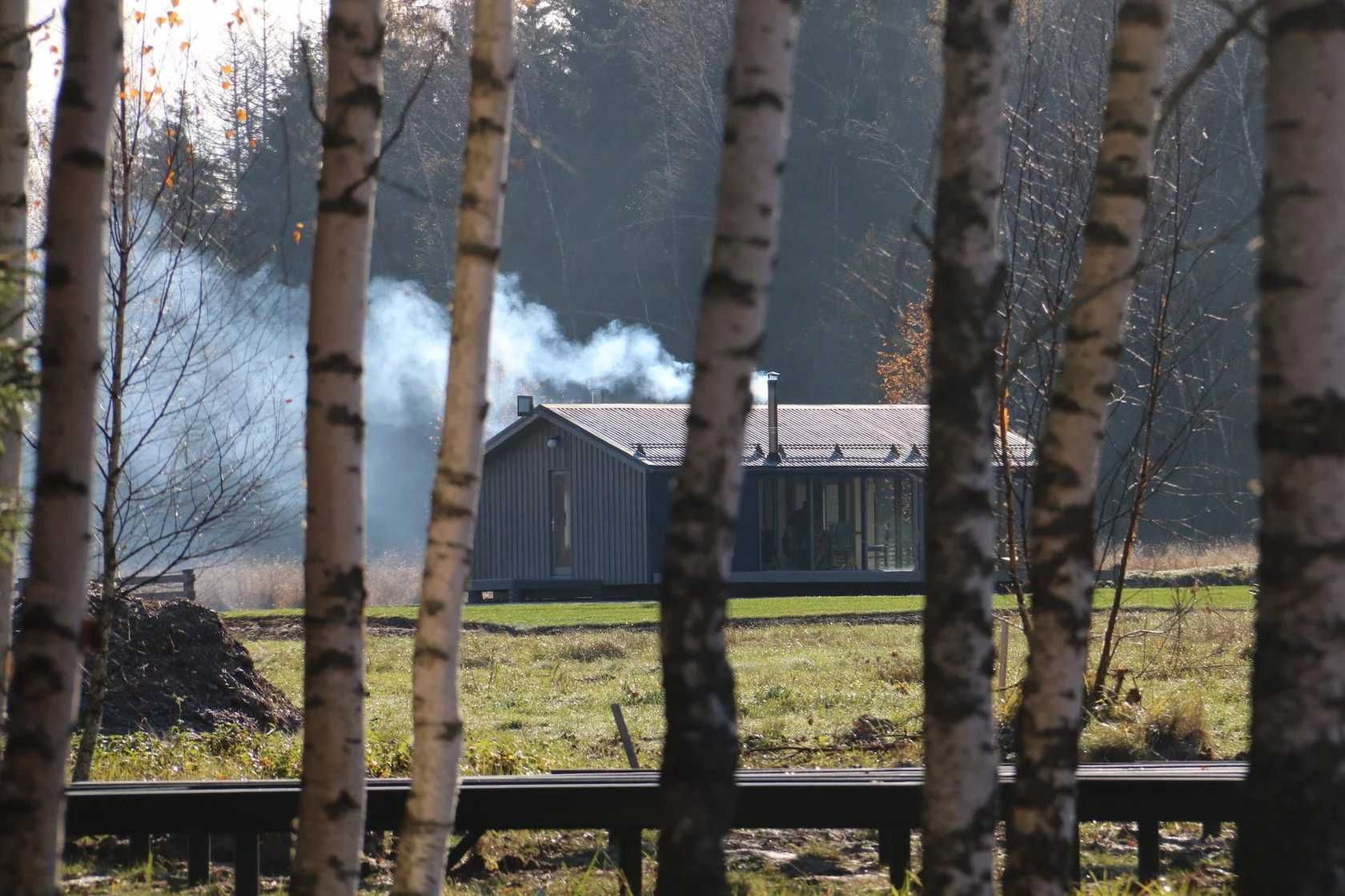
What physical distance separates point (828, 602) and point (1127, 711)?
1619 centimetres

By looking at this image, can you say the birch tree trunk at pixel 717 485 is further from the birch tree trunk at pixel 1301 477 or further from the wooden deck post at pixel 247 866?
the wooden deck post at pixel 247 866

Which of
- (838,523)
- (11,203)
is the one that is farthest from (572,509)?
(11,203)

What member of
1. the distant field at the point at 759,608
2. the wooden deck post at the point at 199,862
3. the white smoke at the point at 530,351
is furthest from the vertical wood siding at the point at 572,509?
the wooden deck post at the point at 199,862

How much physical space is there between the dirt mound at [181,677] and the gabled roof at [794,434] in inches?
690

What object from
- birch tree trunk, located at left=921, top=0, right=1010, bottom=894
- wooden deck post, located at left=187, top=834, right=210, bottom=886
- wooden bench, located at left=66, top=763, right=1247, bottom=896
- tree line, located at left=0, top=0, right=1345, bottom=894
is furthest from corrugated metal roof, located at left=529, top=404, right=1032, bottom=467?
birch tree trunk, located at left=921, top=0, right=1010, bottom=894

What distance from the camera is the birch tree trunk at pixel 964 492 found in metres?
4.23

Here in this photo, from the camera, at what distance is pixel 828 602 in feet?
88.9

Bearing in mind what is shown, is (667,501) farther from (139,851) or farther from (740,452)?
(740,452)

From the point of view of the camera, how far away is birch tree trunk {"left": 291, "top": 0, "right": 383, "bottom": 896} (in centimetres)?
430

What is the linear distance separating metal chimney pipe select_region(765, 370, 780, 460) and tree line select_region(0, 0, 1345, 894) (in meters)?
25.8

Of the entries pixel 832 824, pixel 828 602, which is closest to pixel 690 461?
pixel 832 824

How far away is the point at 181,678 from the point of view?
42.2 feet

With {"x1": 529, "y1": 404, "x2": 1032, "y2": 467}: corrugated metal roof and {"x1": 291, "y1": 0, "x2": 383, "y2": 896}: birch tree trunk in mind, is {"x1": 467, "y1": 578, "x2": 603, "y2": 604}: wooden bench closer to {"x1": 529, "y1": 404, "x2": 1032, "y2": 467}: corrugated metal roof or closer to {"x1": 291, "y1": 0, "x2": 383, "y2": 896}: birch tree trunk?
{"x1": 529, "y1": 404, "x2": 1032, "y2": 467}: corrugated metal roof

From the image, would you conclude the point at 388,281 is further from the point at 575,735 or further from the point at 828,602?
the point at 575,735
